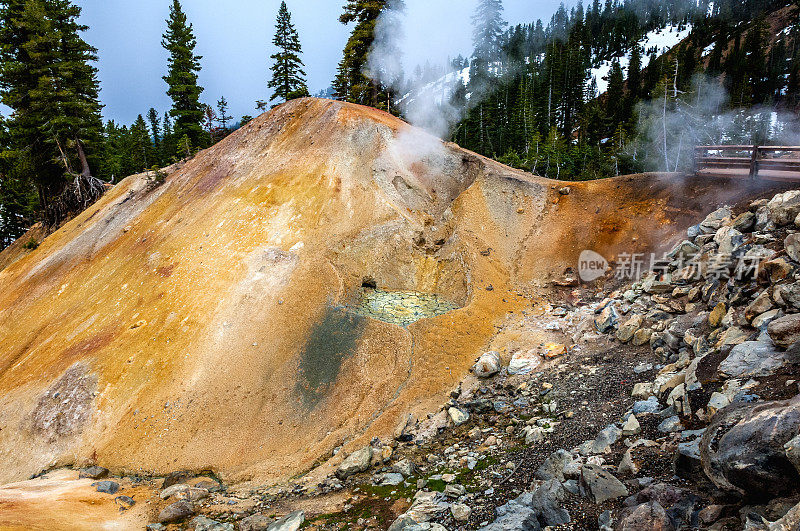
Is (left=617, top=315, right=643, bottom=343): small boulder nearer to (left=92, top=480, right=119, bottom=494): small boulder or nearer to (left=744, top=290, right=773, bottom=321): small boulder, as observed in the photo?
(left=744, top=290, right=773, bottom=321): small boulder

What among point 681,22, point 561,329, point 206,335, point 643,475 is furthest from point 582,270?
point 681,22

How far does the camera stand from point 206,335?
13.1 meters

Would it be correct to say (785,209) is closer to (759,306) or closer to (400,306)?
(759,306)

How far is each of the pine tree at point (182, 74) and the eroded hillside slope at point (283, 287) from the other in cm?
1411

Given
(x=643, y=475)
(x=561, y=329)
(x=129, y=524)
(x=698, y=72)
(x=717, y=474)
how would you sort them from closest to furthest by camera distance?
(x=717, y=474) < (x=643, y=475) < (x=129, y=524) < (x=561, y=329) < (x=698, y=72)

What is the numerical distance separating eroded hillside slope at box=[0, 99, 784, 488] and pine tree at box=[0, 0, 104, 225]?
27.7ft

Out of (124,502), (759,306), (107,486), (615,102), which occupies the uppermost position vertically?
(615,102)

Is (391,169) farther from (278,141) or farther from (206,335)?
(206,335)

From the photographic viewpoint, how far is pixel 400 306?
1445 cm

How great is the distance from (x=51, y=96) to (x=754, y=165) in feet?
120

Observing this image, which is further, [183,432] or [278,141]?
[278,141]

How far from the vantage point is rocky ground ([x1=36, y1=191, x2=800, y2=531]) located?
4605mm

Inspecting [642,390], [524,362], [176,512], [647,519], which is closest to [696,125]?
[524,362]

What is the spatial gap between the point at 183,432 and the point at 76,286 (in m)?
11.4
